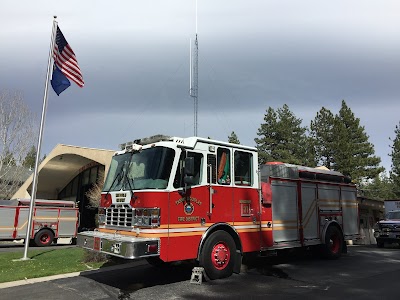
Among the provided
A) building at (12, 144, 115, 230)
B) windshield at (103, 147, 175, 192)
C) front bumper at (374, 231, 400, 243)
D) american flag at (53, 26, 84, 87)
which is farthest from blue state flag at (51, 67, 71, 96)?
front bumper at (374, 231, 400, 243)

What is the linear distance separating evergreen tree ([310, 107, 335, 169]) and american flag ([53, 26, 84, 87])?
107 feet

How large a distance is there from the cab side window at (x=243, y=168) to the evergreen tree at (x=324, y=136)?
33.6 metres

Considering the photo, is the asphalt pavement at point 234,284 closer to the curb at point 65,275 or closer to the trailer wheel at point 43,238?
the curb at point 65,275

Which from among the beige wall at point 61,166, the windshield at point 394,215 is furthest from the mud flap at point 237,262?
the beige wall at point 61,166

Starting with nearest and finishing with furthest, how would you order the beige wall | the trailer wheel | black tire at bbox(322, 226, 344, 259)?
black tire at bbox(322, 226, 344, 259) → the trailer wheel → the beige wall

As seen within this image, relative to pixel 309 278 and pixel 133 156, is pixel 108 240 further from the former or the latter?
pixel 309 278

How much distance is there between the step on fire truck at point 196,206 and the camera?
670 cm

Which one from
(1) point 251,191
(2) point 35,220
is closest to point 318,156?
(2) point 35,220

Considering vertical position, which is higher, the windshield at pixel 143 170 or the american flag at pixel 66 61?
→ the american flag at pixel 66 61

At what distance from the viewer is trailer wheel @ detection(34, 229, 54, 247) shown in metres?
20.4

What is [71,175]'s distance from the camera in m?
36.2

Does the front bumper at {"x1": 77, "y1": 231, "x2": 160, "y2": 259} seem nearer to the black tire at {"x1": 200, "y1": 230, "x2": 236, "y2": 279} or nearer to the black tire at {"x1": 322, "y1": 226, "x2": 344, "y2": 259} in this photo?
the black tire at {"x1": 200, "y1": 230, "x2": 236, "y2": 279}

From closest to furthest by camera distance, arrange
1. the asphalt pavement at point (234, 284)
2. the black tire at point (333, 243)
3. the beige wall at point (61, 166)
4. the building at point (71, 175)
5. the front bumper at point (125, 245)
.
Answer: the front bumper at point (125, 245) < the asphalt pavement at point (234, 284) < the black tire at point (333, 243) < the beige wall at point (61, 166) < the building at point (71, 175)

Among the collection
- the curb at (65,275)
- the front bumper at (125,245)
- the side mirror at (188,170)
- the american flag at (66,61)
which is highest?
the american flag at (66,61)
